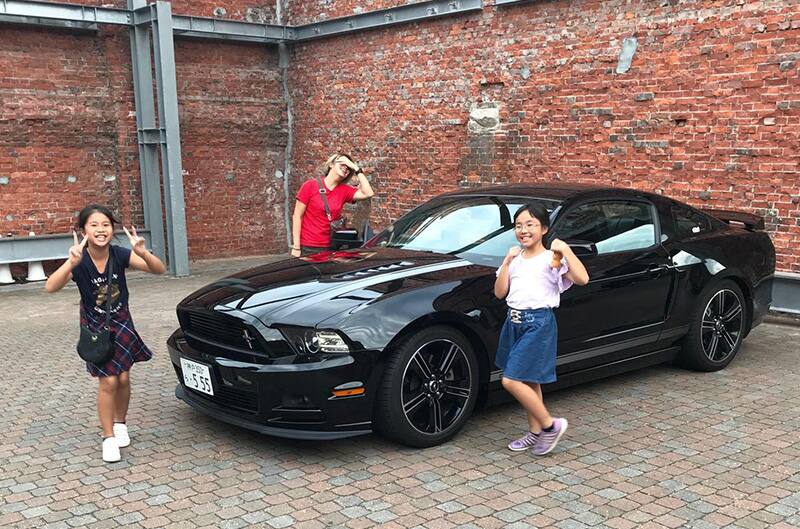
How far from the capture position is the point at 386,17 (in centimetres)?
1158

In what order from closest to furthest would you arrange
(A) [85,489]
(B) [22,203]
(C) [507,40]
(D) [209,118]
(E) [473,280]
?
(A) [85,489] → (E) [473,280] → (C) [507,40] → (B) [22,203] → (D) [209,118]

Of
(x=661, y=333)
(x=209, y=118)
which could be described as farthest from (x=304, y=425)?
(x=209, y=118)

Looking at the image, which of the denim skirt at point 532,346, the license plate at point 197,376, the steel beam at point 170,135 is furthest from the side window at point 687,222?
the steel beam at point 170,135

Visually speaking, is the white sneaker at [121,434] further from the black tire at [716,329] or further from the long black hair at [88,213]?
the black tire at [716,329]

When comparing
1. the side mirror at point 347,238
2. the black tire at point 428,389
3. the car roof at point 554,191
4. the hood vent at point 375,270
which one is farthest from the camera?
the side mirror at point 347,238

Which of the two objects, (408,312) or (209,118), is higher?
(209,118)

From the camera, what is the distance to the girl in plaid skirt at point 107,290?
4.18 m

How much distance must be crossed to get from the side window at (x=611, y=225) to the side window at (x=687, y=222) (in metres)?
0.28

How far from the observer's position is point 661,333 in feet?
17.8

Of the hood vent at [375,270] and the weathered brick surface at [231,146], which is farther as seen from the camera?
the weathered brick surface at [231,146]

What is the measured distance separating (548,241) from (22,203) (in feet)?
30.7

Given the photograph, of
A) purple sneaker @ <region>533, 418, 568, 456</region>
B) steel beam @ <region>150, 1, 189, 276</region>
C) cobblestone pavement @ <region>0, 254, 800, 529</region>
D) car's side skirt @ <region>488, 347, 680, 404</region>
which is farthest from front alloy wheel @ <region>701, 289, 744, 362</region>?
steel beam @ <region>150, 1, 189, 276</region>

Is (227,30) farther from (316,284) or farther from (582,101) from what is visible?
(316,284)

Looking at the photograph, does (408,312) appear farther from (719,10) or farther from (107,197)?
(107,197)
